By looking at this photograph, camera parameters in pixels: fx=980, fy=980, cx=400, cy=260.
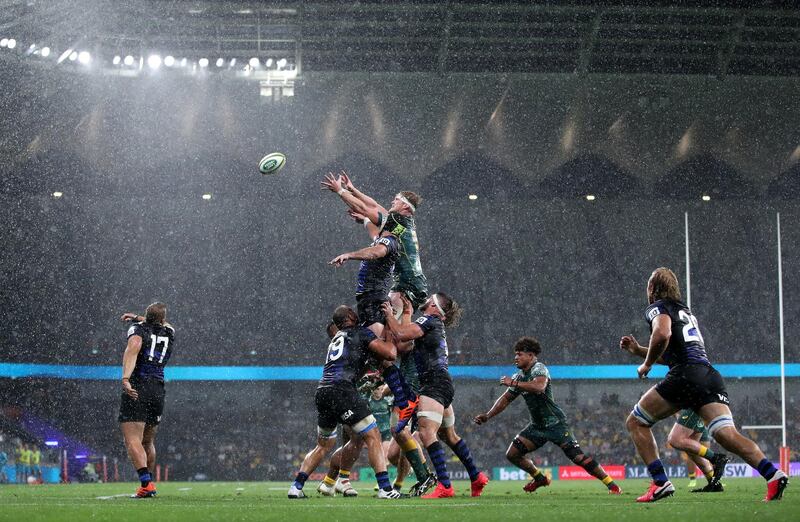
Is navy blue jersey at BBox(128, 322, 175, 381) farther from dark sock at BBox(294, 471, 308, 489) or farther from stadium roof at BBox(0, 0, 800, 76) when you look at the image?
stadium roof at BBox(0, 0, 800, 76)

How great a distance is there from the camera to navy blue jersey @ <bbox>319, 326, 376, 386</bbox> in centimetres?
1100

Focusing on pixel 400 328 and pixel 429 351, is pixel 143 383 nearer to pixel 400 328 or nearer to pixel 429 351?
pixel 400 328

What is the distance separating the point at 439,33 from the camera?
3130 cm

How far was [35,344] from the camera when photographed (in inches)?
1345

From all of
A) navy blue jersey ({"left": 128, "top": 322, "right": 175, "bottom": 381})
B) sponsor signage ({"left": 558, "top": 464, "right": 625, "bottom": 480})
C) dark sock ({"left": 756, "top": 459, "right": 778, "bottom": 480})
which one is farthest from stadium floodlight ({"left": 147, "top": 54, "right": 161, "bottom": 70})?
dark sock ({"left": 756, "top": 459, "right": 778, "bottom": 480})

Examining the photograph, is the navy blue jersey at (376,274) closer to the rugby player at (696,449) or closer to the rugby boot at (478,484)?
the rugby boot at (478,484)

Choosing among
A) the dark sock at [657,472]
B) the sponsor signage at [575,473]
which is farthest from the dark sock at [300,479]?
the sponsor signage at [575,473]

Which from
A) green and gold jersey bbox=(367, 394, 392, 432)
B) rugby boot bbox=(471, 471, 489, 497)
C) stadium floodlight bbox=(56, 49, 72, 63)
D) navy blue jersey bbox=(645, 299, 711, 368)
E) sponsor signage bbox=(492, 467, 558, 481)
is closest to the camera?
navy blue jersey bbox=(645, 299, 711, 368)

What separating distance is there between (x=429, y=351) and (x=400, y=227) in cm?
151

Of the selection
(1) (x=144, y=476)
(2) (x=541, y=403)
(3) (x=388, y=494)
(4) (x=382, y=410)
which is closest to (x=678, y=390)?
(3) (x=388, y=494)

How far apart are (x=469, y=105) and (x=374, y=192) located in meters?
4.63

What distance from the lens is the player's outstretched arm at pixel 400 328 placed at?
1082 cm

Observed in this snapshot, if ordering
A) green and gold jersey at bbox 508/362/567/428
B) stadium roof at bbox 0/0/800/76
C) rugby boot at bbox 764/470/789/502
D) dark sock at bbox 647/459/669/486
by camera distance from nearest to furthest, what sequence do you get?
rugby boot at bbox 764/470/789/502 → dark sock at bbox 647/459/669/486 → green and gold jersey at bbox 508/362/567/428 → stadium roof at bbox 0/0/800/76

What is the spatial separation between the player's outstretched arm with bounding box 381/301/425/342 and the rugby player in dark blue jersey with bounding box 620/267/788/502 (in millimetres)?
2522
